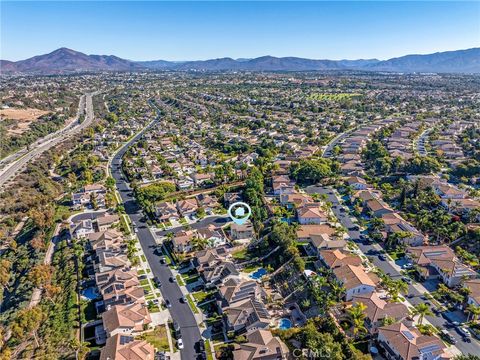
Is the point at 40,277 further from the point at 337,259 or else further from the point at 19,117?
the point at 19,117

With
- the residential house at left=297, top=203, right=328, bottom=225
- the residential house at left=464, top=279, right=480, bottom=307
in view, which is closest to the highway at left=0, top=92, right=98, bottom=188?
the residential house at left=297, top=203, right=328, bottom=225

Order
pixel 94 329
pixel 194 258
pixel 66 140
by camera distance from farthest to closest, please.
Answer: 1. pixel 66 140
2. pixel 194 258
3. pixel 94 329

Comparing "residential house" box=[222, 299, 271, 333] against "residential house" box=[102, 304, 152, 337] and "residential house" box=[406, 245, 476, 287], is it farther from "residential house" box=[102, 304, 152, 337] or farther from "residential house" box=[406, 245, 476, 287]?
"residential house" box=[406, 245, 476, 287]

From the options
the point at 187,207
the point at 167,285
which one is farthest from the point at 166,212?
the point at 167,285

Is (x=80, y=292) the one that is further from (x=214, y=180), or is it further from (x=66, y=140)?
(x=66, y=140)

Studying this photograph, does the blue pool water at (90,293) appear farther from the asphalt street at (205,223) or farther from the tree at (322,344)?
the tree at (322,344)

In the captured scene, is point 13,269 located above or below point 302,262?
below

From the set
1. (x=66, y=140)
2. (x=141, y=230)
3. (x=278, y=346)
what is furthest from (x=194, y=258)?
(x=66, y=140)
